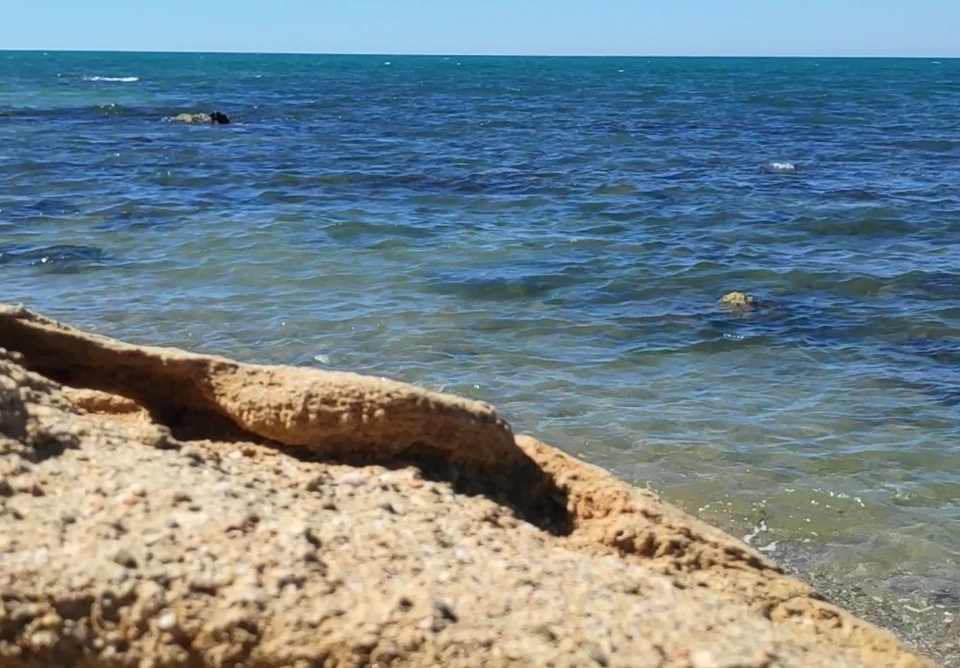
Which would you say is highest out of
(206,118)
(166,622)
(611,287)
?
(206,118)

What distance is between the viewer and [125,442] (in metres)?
3.33

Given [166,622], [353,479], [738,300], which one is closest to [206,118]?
[738,300]

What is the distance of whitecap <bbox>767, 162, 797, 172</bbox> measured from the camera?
1986cm

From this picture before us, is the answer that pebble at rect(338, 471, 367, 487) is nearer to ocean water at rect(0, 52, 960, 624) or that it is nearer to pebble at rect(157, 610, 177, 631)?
pebble at rect(157, 610, 177, 631)

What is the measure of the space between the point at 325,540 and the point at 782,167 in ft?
60.4

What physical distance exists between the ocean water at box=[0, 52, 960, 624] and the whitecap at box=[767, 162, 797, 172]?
25cm

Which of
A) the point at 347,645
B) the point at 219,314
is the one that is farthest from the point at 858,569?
the point at 219,314

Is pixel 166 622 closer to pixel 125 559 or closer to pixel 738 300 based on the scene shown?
pixel 125 559

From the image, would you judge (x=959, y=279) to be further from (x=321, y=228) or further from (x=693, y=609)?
(x=693, y=609)

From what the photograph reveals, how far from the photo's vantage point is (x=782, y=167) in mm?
20156

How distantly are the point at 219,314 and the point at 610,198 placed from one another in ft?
26.7

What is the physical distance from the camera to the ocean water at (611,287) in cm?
655

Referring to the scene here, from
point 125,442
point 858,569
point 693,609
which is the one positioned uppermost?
point 125,442

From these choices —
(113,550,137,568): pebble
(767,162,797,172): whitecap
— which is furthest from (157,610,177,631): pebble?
(767,162,797,172): whitecap
